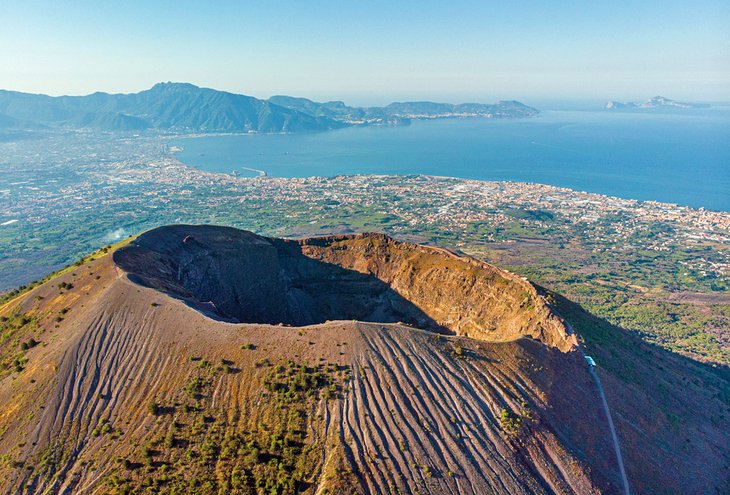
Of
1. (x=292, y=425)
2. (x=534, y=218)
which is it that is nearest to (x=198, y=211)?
(x=534, y=218)

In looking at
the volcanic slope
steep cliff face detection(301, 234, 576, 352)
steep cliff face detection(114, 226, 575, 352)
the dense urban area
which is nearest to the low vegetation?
the volcanic slope

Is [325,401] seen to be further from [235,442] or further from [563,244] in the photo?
[563,244]

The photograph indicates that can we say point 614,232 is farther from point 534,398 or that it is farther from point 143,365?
point 143,365

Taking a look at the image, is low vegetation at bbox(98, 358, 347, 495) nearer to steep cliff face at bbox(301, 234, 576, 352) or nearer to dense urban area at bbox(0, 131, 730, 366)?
steep cliff face at bbox(301, 234, 576, 352)

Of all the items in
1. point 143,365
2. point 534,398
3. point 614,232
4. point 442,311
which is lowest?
point 614,232

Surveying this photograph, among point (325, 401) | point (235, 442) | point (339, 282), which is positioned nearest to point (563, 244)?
point (339, 282)

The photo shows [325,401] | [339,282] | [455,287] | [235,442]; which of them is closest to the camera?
[235,442]

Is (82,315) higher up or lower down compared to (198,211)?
higher up
